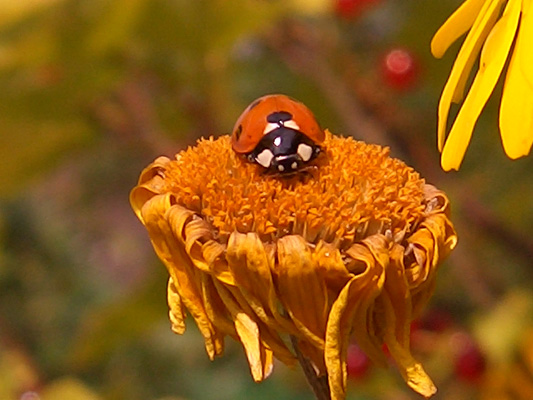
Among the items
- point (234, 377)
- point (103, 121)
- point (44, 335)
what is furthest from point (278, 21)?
point (44, 335)

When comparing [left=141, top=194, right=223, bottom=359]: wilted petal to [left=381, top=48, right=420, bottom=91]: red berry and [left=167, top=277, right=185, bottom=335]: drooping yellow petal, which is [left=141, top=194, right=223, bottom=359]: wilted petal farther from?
[left=381, top=48, right=420, bottom=91]: red berry

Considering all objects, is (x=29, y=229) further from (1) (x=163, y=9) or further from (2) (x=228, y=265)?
(2) (x=228, y=265)

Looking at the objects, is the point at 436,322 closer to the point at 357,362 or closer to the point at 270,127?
the point at 357,362

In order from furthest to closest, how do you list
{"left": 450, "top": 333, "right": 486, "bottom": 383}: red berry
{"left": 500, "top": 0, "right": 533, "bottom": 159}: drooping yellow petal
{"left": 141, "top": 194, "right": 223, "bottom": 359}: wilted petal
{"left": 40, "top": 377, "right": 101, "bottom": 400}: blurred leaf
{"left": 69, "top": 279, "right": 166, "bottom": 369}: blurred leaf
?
{"left": 69, "top": 279, "right": 166, "bottom": 369}: blurred leaf → {"left": 450, "top": 333, "right": 486, "bottom": 383}: red berry → {"left": 40, "top": 377, "right": 101, "bottom": 400}: blurred leaf → {"left": 141, "top": 194, "right": 223, "bottom": 359}: wilted petal → {"left": 500, "top": 0, "right": 533, "bottom": 159}: drooping yellow petal

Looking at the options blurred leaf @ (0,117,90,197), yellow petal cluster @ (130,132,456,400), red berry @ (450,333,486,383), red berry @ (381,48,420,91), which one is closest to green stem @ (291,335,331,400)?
yellow petal cluster @ (130,132,456,400)

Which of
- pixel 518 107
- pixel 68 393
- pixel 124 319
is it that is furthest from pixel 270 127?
pixel 124 319

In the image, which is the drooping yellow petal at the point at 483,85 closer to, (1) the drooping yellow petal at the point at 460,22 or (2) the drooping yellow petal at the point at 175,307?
(1) the drooping yellow petal at the point at 460,22
